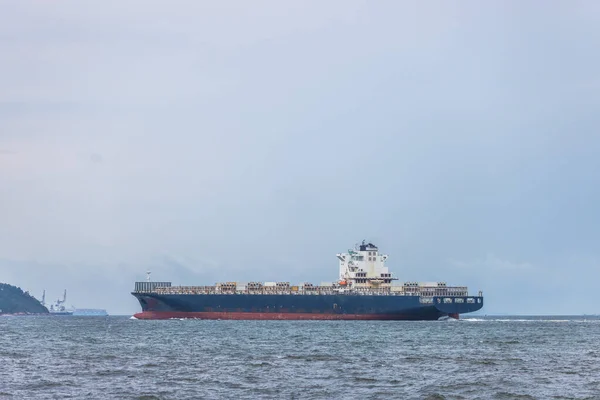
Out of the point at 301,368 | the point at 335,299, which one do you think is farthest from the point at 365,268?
the point at 301,368

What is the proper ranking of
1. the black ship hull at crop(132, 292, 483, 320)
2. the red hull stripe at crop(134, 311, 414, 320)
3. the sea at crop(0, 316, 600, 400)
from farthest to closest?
1. the red hull stripe at crop(134, 311, 414, 320)
2. the black ship hull at crop(132, 292, 483, 320)
3. the sea at crop(0, 316, 600, 400)

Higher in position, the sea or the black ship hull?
the black ship hull

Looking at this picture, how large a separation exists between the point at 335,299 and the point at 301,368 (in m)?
65.4

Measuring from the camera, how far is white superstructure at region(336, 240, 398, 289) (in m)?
117

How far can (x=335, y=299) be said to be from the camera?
112 m

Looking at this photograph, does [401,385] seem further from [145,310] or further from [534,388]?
[145,310]

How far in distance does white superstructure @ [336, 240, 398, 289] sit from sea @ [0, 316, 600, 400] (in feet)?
144

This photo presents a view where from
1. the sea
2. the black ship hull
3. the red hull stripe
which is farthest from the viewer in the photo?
the red hull stripe

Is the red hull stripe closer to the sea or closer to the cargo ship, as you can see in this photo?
the cargo ship

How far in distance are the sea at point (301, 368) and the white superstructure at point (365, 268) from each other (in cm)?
4400

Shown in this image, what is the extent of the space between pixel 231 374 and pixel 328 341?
2520 centimetres

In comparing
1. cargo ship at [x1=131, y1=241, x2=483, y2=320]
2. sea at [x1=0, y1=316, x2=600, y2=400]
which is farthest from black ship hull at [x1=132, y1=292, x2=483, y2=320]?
sea at [x1=0, y1=316, x2=600, y2=400]

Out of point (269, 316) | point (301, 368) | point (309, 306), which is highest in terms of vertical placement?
point (309, 306)

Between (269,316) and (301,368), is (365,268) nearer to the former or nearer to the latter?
(269,316)
